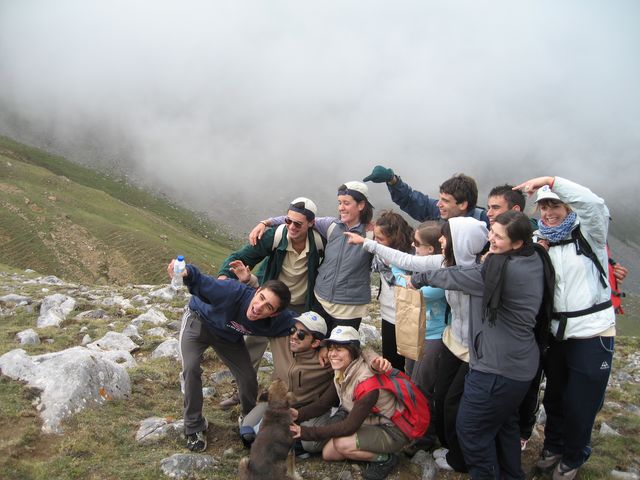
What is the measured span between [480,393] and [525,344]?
856 millimetres

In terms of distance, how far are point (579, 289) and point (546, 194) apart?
135 centimetres

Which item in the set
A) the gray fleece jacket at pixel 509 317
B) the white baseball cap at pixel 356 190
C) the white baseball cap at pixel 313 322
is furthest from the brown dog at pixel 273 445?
the white baseball cap at pixel 356 190

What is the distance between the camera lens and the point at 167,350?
36.1ft

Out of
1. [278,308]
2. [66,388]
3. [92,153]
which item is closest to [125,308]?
[66,388]

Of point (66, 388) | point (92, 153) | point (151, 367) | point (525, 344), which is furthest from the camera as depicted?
point (92, 153)

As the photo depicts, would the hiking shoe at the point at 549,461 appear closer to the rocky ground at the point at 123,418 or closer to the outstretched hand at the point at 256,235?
the rocky ground at the point at 123,418

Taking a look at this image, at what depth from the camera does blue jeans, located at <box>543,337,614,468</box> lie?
5.85m

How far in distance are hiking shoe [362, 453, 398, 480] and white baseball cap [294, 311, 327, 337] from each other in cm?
206

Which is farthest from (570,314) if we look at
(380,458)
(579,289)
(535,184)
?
(380,458)

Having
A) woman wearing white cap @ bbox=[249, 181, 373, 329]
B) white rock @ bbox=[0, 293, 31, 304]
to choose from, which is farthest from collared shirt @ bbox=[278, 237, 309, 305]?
white rock @ bbox=[0, 293, 31, 304]

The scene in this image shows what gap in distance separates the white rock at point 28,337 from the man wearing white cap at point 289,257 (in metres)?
6.73

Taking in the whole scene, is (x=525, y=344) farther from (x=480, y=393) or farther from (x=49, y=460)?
(x=49, y=460)

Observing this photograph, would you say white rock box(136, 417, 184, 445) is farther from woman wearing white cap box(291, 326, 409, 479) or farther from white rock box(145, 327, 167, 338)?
white rock box(145, 327, 167, 338)

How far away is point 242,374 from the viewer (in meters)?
7.53
